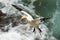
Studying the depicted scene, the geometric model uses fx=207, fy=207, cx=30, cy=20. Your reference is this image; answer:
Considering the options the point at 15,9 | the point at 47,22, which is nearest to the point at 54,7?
the point at 47,22

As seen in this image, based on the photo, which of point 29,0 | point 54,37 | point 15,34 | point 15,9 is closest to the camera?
point 15,34

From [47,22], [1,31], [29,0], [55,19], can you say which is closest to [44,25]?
[47,22]

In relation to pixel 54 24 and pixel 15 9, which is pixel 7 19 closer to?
pixel 15 9

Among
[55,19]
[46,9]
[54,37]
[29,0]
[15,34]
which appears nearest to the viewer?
[15,34]

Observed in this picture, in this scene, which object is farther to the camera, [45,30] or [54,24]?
[54,24]

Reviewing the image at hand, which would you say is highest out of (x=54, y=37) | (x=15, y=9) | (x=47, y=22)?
(x=15, y=9)

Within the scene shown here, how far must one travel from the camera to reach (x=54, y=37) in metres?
3.02

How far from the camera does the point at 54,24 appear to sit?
3.43 m

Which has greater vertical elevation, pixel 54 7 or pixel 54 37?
pixel 54 7

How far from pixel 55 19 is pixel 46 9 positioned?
415 millimetres

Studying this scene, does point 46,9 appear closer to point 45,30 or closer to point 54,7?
point 54,7

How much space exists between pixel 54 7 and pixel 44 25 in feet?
3.12

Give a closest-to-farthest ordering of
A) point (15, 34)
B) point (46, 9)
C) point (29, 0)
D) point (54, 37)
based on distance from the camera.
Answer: point (15, 34)
point (54, 37)
point (46, 9)
point (29, 0)

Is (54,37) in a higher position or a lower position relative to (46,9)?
Result: lower
